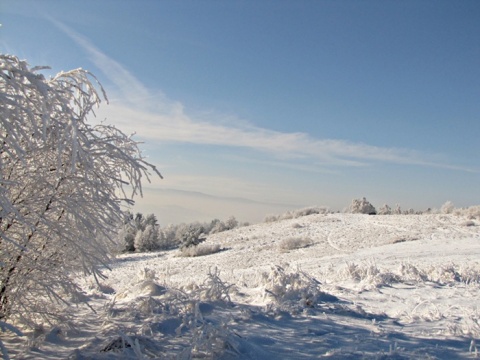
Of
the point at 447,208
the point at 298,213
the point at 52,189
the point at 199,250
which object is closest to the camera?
the point at 52,189

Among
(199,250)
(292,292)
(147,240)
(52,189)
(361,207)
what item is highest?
(361,207)

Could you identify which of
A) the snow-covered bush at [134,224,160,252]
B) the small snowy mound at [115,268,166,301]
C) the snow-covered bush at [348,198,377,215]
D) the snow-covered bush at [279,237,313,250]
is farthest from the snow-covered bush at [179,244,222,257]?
the snow-covered bush at [348,198,377,215]

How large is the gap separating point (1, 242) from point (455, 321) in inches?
222

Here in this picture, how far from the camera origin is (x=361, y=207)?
30094mm

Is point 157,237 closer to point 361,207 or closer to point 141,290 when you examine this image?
point 361,207

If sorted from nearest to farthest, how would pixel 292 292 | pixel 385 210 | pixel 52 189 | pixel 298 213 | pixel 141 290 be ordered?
pixel 52 189 → pixel 141 290 → pixel 292 292 → pixel 298 213 → pixel 385 210

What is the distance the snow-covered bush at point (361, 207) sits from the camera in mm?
30062

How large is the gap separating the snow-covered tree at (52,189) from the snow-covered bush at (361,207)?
91.3 feet

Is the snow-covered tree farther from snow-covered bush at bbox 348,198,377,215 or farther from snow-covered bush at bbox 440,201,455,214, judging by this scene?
snow-covered bush at bbox 348,198,377,215

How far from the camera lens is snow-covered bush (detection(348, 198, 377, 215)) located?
30.1 m

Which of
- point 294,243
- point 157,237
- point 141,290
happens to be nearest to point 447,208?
point 294,243

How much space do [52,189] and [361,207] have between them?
29.0m

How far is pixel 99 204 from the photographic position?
359cm

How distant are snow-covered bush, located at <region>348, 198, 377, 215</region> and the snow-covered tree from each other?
1095 inches
